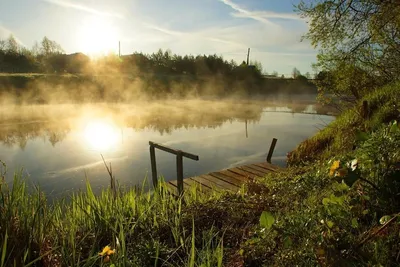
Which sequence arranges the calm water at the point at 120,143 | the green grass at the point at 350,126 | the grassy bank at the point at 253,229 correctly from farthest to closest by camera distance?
the calm water at the point at 120,143 → the green grass at the point at 350,126 → the grassy bank at the point at 253,229

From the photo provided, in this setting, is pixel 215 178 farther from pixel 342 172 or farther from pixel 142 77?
pixel 142 77

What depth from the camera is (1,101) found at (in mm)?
26516

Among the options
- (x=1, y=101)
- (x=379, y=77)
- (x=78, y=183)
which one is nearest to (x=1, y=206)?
(x=78, y=183)

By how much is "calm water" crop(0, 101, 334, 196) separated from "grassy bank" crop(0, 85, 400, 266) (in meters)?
2.30

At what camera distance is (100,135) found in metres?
15.4

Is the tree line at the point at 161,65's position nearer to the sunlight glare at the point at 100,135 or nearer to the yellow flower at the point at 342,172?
the sunlight glare at the point at 100,135

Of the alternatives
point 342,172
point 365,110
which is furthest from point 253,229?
point 365,110

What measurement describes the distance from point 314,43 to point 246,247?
8.82 meters

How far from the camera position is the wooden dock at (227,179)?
6466mm

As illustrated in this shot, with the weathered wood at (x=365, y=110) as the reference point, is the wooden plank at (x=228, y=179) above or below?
below

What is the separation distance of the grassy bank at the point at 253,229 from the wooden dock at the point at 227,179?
2.82 m

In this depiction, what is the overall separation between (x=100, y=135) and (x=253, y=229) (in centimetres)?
1406

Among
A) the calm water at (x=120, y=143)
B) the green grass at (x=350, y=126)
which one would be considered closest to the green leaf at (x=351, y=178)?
the green grass at (x=350, y=126)

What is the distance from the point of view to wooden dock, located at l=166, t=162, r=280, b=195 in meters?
6.47
